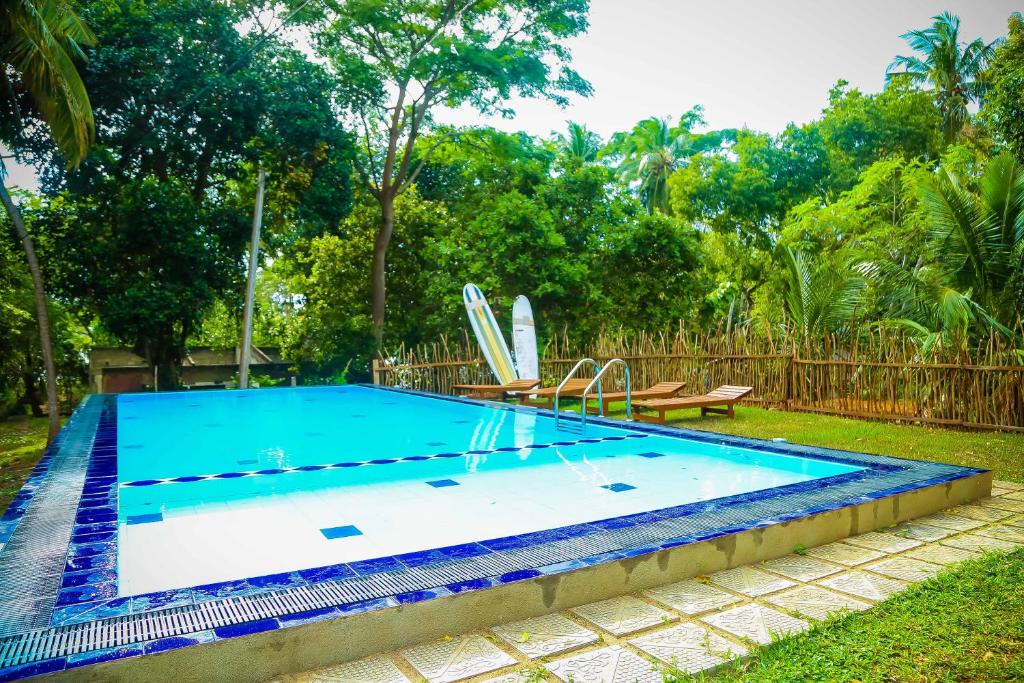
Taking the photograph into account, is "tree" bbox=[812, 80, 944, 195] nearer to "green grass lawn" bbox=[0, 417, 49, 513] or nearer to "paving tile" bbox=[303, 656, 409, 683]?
"green grass lawn" bbox=[0, 417, 49, 513]

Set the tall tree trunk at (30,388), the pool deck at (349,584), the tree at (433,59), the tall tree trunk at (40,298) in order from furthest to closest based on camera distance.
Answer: the tree at (433,59)
the tall tree trunk at (30,388)
the tall tree trunk at (40,298)
the pool deck at (349,584)

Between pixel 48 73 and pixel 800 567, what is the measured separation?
1044 cm

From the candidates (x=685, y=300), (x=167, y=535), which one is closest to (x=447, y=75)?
(x=685, y=300)

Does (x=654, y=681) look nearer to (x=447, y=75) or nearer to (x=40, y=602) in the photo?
(x=40, y=602)

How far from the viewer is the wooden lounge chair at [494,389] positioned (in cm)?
1148

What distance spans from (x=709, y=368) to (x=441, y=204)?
1098 cm

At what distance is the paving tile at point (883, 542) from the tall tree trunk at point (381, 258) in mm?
14530

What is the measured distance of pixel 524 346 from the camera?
13648 mm

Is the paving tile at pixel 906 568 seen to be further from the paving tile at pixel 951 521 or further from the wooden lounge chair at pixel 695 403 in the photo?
the wooden lounge chair at pixel 695 403

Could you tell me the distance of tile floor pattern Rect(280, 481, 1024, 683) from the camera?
2.27m

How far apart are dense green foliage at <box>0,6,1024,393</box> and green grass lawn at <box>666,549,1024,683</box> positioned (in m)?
7.53

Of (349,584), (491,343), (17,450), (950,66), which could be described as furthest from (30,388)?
(950,66)

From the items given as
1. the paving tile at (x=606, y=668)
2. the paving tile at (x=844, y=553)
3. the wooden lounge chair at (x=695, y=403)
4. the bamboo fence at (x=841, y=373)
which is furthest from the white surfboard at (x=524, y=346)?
the paving tile at (x=606, y=668)

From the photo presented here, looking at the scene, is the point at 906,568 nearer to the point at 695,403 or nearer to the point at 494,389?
the point at 695,403
